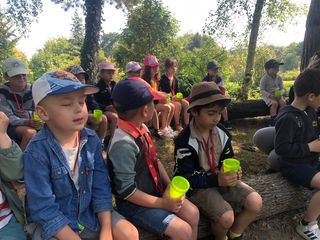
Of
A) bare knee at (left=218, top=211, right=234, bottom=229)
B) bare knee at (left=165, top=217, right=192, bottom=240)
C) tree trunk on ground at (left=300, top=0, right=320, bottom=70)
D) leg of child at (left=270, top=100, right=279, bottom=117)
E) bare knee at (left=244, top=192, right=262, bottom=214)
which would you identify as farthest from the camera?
leg of child at (left=270, top=100, right=279, bottom=117)

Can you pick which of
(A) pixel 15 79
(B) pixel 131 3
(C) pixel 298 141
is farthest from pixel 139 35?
(C) pixel 298 141

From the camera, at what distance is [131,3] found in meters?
12.9

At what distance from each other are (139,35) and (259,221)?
19632 mm

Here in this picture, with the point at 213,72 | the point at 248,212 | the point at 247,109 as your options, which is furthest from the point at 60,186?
the point at 247,109

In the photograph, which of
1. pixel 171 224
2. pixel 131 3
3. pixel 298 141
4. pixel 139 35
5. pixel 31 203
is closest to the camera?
pixel 31 203

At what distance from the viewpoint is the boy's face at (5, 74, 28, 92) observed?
409cm

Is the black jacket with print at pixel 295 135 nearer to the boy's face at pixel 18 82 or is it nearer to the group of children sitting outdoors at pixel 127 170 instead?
the group of children sitting outdoors at pixel 127 170

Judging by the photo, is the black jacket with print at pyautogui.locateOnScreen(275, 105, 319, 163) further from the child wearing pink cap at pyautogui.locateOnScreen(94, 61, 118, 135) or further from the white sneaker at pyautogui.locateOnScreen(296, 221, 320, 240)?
the child wearing pink cap at pyautogui.locateOnScreen(94, 61, 118, 135)

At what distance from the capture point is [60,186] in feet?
6.45

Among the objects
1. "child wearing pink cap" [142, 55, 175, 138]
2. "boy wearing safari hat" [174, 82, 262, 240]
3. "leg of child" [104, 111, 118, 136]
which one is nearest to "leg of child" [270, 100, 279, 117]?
"child wearing pink cap" [142, 55, 175, 138]

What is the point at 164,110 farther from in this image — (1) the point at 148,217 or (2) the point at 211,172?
(1) the point at 148,217

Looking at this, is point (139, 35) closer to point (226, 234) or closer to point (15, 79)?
point (15, 79)

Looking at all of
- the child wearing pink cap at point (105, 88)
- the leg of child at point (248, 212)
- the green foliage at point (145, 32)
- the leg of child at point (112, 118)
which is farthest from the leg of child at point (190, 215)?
the green foliage at point (145, 32)

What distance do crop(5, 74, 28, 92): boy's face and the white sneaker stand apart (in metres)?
3.91
